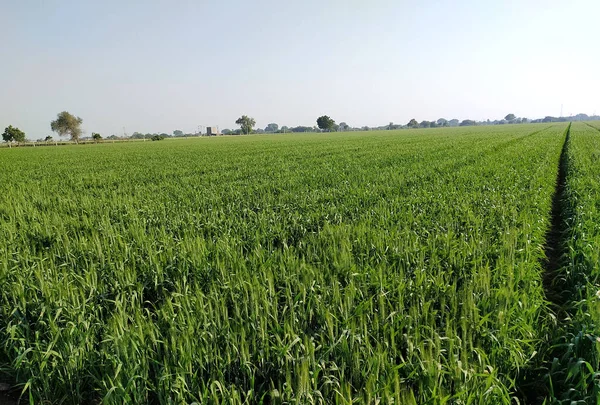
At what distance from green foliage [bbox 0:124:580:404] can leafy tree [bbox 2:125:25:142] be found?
131162 millimetres

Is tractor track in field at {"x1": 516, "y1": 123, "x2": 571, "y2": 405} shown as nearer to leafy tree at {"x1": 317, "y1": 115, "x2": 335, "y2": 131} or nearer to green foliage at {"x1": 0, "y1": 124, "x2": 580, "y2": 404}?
green foliage at {"x1": 0, "y1": 124, "x2": 580, "y2": 404}

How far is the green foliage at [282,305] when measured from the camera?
2822 mm

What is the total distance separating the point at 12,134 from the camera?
109 metres

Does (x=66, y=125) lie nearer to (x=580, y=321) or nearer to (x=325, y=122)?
(x=325, y=122)

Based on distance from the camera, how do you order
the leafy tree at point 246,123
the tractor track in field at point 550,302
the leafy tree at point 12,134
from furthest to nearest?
the leafy tree at point 246,123, the leafy tree at point 12,134, the tractor track in field at point 550,302

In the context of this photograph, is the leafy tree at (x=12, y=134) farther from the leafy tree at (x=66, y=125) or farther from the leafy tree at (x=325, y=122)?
the leafy tree at (x=325, y=122)

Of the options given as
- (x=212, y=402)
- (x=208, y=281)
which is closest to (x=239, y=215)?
(x=208, y=281)

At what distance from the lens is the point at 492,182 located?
12.0 m

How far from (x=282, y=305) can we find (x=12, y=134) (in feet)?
458

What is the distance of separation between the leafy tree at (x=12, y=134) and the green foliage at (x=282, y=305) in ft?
430

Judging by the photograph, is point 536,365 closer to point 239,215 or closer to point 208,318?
point 208,318

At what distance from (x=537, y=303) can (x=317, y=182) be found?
9971mm

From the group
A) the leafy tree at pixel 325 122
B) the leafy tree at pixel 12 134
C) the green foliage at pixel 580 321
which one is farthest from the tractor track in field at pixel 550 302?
the leafy tree at pixel 325 122

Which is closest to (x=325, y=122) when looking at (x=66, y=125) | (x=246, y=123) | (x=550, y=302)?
(x=246, y=123)
